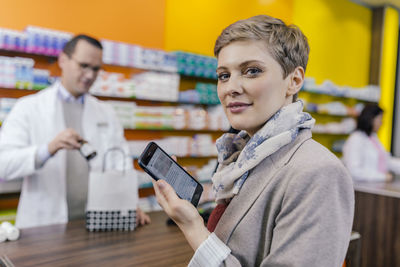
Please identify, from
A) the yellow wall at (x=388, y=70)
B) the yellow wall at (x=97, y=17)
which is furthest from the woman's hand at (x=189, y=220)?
the yellow wall at (x=388, y=70)

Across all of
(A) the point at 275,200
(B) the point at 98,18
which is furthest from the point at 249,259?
(B) the point at 98,18

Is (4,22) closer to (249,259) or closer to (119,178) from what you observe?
(119,178)

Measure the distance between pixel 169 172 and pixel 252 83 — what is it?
1.31ft

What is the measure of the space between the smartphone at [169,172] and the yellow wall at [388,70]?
7.64 metres

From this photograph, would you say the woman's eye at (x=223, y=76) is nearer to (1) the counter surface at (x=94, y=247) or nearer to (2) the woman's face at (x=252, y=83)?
(2) the woman's face at (x=252, y=83)

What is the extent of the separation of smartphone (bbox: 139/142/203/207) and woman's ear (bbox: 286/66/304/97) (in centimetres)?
43

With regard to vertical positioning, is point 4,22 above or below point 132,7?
below

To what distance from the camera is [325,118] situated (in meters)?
7.10

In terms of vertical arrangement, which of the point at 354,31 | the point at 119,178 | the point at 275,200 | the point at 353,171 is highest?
the point at 354,31

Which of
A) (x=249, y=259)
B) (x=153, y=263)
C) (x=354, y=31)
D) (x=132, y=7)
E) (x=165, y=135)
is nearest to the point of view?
(x=249, y=259)

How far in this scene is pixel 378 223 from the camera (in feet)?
12.8

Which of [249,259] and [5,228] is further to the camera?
[5,228]

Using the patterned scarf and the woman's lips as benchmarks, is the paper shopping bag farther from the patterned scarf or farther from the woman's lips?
the woman's lips

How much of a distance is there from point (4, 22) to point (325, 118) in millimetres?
5854
